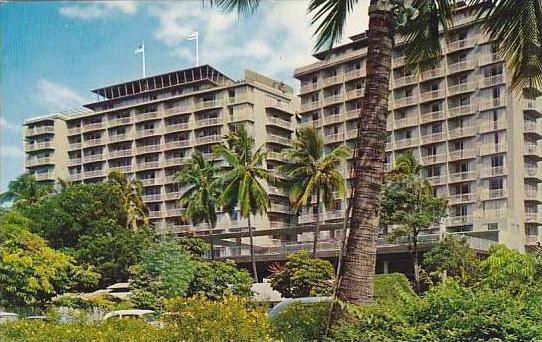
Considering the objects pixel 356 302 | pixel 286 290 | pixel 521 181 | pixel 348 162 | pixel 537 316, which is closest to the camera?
pixel 537 316

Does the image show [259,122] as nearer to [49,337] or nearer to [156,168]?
[156,168]

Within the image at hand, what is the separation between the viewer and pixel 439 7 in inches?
200

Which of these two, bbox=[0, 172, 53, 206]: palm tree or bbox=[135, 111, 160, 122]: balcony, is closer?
bbox=[0, 172, 53, 206]: palm tree

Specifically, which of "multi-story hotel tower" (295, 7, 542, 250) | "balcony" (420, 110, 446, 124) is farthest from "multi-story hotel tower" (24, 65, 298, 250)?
"balcony" (420, 110, 446, 124)

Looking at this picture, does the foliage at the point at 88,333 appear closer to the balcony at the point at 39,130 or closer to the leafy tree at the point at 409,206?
the leafy tree at the point at 409,206

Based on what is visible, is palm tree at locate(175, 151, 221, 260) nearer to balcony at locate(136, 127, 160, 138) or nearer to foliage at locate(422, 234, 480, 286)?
balcony at locate(136, 127, 160, 138)

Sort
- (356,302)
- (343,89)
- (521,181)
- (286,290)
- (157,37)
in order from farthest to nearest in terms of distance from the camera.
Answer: (343,89) → (521,181) → (286,290) → (157,37) → (356,302)

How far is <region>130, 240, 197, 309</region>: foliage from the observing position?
43.8 ft

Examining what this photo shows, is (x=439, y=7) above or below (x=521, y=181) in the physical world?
above

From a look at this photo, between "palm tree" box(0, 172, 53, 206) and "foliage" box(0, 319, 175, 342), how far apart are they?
10936 millimetres

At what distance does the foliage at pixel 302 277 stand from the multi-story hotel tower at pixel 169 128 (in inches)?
188

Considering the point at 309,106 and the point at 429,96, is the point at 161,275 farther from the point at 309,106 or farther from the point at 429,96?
the point at 429,96

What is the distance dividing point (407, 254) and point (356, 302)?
13.1 metres

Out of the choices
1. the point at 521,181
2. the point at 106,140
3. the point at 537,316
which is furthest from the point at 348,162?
the point at 537,316
